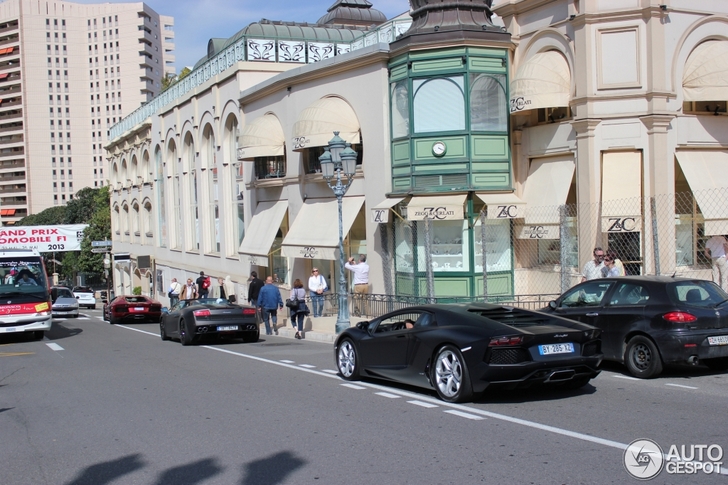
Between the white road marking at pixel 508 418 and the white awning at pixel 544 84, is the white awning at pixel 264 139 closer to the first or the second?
the white awning at pixel 544 84

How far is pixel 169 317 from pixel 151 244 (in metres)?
32.9

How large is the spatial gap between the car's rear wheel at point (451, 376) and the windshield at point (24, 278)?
15.4 metres

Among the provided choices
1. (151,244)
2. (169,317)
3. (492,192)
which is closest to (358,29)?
(492,192)

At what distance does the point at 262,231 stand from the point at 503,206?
11.6 meters

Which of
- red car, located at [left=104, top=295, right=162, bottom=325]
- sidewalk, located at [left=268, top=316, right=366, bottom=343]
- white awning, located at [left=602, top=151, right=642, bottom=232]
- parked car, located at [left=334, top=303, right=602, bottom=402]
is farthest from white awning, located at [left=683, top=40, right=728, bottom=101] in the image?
red car, located at [left=104, top=295, right=162, bottom=325]

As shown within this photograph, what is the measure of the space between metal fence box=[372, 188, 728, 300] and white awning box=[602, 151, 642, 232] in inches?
1.2

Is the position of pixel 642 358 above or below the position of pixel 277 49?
below

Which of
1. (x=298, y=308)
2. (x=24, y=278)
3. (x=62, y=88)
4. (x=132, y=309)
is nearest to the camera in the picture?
(x=298, y=308)

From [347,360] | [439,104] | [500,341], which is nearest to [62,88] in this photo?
[439,104]

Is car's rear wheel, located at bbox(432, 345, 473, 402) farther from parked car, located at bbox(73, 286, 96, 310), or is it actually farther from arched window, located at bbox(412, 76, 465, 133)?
parked car, located at bbox(73, 286, 96, 310)

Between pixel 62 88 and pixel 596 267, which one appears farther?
pixel 62 88

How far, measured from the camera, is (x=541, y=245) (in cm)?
2119

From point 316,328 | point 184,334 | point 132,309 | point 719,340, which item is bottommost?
point 132,309

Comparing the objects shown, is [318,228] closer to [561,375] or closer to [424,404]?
[424,404]
